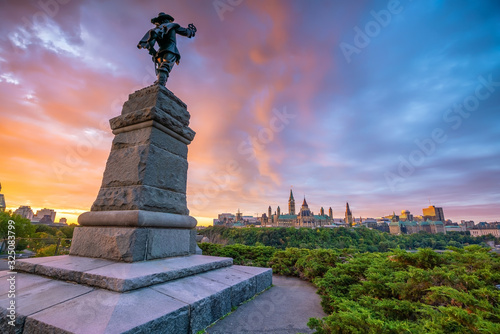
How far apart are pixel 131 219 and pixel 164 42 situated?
406 cm

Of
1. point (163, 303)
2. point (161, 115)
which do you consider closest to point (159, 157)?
point (161, 115)

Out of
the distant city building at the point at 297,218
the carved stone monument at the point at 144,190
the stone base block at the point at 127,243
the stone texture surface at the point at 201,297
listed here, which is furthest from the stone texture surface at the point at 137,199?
the distant city building at the point at 297,218

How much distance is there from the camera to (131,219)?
3.38m

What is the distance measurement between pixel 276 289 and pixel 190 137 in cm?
359

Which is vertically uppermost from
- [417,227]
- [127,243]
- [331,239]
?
[127,243]

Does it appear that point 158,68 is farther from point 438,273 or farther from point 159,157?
point 438,273

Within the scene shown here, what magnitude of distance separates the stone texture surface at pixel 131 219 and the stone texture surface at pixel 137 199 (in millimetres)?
149

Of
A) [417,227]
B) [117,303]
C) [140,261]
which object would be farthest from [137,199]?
[417,227]

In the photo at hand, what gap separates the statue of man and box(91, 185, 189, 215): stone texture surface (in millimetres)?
2360

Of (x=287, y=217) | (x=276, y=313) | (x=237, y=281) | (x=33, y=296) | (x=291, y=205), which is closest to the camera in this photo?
(x=33, y=296)

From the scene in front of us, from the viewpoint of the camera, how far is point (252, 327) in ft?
8.33

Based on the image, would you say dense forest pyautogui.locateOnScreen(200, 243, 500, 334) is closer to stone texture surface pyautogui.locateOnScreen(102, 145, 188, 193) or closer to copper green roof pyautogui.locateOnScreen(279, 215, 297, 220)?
stone texture surface pyautogui.locateOnScreen(102, 145, 188, 193)

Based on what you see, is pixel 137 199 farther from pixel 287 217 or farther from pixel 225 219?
pixel 225 219

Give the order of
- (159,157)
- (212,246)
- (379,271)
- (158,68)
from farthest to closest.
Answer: (212,246), (158,68), (159,157), (379,271)
